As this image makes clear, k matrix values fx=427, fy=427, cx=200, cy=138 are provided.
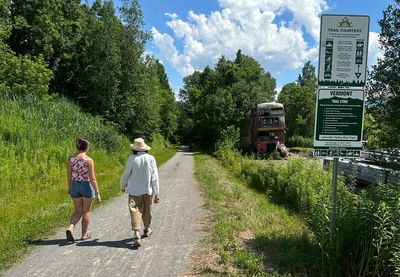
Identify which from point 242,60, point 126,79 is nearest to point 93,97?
point 126,79

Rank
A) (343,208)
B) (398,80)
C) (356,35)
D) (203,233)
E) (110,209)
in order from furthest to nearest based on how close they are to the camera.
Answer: (110,209), (203,233), (398,80), (343,208), (356,35)

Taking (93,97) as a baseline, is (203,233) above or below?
below

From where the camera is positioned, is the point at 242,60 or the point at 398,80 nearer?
the point at 398,80

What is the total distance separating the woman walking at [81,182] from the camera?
8297 mm

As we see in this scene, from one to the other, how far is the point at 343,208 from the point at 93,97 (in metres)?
34.7

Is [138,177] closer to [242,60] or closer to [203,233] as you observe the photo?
[203,233]

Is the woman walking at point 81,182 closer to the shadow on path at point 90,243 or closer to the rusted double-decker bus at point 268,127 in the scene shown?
the shadow on path at point 90,243

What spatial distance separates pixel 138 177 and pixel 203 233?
1.94 metres

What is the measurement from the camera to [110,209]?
12.3 m

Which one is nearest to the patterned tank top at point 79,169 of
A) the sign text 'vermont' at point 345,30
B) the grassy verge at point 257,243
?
the grassy verge at point 257,243

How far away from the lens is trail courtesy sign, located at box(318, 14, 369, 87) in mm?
6145

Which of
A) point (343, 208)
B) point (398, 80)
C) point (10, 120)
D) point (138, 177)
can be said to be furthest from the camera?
point (10, 120)

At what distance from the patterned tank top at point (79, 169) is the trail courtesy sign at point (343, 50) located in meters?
4.69

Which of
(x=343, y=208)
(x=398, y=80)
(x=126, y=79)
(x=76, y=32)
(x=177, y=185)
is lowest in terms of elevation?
(x=177, y=185)
